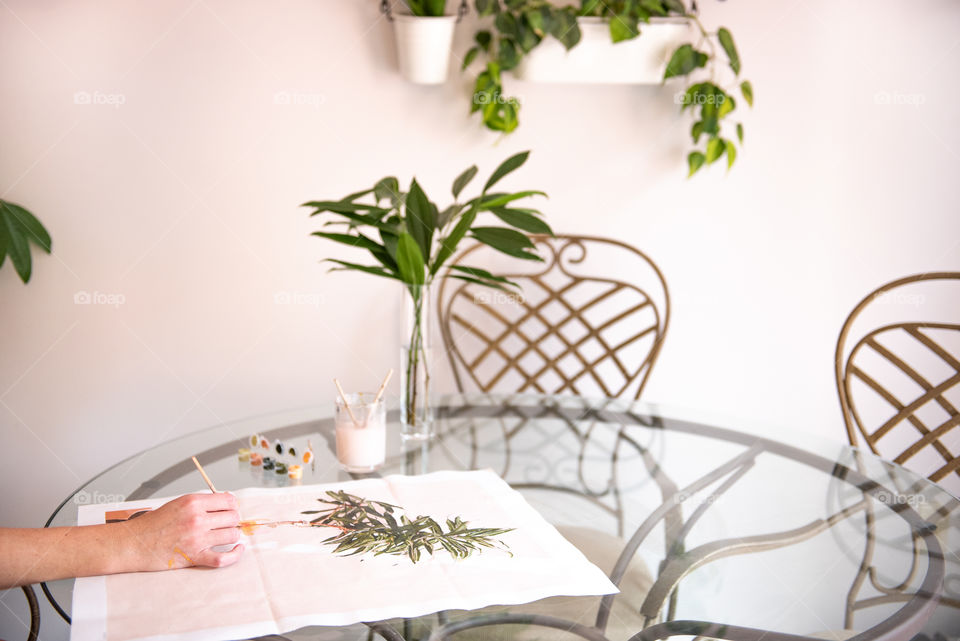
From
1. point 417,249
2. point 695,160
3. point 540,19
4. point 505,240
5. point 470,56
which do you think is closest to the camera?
point 417,249

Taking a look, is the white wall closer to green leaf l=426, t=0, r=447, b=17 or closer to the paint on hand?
green leaf l=426, t=0, r=447, b=17

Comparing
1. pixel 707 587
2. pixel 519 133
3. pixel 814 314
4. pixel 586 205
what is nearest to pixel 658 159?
pixel 586 205

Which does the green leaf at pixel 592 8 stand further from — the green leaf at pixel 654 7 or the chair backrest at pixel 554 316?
the chair backrest at pixel 554 316

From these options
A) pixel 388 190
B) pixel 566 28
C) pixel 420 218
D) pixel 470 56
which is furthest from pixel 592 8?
pixel 420 218

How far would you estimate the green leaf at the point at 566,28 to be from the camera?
87.3 inches

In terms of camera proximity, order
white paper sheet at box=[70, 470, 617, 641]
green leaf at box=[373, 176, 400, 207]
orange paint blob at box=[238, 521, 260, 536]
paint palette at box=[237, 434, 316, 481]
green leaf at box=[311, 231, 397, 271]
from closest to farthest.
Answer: white paper sheet at box=[70, 470, 617, 641], orange paint blob at box=[238, 521, 260, 536], paint palette at box=[237, 434, 316, 481], green leaf at box=[311, 231, 397, 271], green leaf at box=[373, 176, 400, 207]

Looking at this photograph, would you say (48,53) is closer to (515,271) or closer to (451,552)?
(515,271)

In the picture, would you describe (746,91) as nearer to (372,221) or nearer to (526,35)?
(526,35)

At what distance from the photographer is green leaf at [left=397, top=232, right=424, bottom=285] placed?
1438 mm

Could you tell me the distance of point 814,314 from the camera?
2594 mm

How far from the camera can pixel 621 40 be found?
2.24 meters

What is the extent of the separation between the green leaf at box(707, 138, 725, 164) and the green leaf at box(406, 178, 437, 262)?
1150mm

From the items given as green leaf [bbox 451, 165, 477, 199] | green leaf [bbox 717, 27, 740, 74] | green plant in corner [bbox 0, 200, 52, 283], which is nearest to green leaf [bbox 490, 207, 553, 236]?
green leaf [bbox 451, 165, 477, 199]

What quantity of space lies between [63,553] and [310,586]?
0.31 meters
